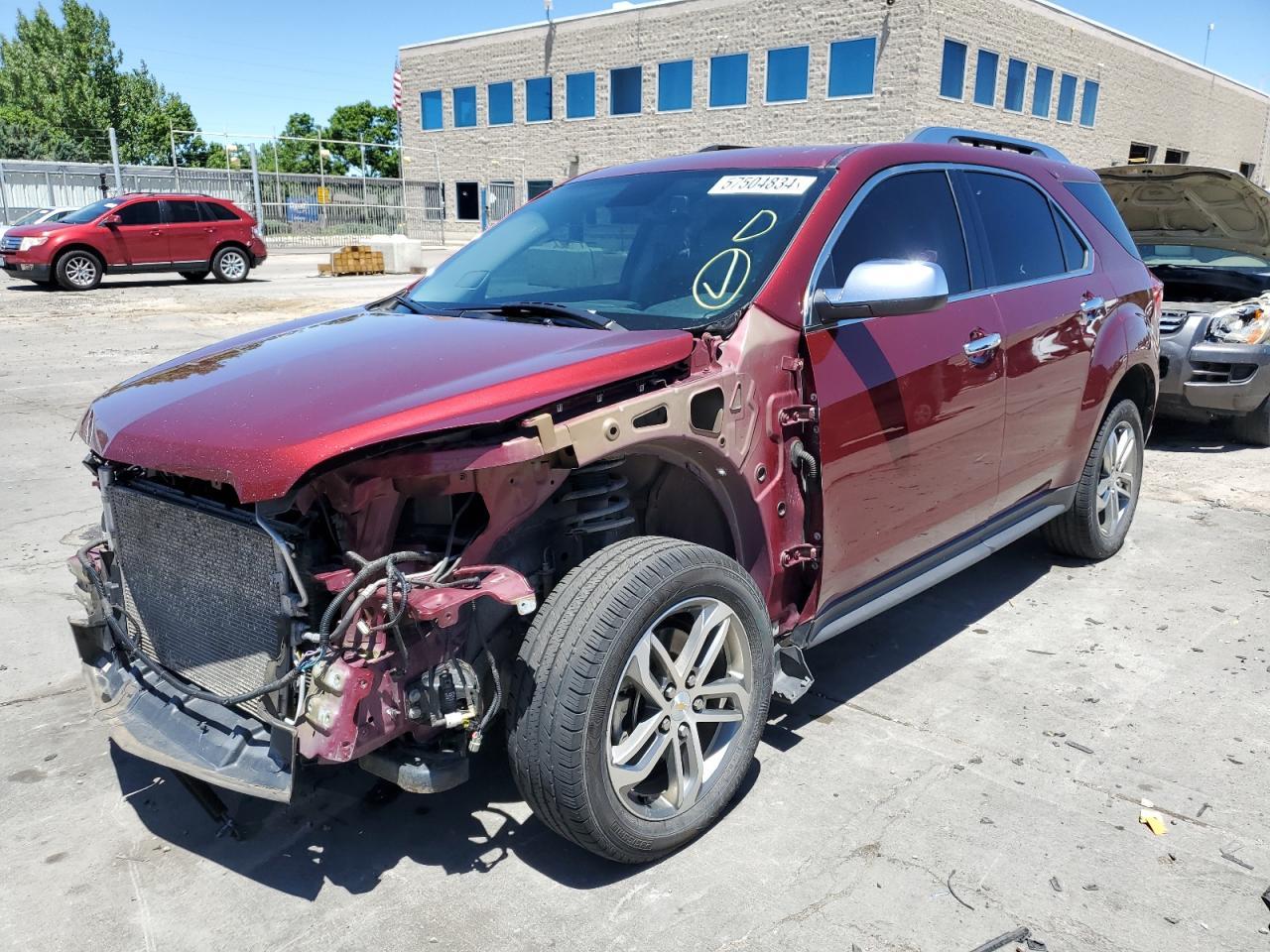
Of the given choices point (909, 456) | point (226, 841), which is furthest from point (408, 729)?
point (909, 456)

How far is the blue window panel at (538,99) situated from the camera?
135 ft

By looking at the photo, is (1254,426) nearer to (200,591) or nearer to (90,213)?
(200,591)

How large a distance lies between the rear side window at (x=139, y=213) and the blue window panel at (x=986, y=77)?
1000 inches

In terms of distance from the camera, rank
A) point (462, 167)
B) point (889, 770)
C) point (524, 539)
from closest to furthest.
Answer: point (524, 539) → point (889, 770) → point (462, 167)

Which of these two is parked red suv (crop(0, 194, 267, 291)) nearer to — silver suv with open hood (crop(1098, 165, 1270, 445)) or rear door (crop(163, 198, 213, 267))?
rear door (crop(163, 198, 213, 267))

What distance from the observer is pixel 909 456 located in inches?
139

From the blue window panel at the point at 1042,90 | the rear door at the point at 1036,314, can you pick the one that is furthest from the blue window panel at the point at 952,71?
the rear door at the point at 1036,314

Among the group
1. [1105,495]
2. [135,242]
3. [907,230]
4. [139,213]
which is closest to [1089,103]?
[139,213]

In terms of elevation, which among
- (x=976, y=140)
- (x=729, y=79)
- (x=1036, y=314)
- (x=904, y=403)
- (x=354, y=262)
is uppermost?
(x=729, y=79)

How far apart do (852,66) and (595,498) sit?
32786 mm

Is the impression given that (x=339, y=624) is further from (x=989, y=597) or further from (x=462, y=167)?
(x=462, y=167)

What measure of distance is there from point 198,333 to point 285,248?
23.7 meters

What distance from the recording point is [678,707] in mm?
2812

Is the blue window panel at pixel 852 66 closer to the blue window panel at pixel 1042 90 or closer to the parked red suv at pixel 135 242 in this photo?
the blue window panel at pixel 1042 90
